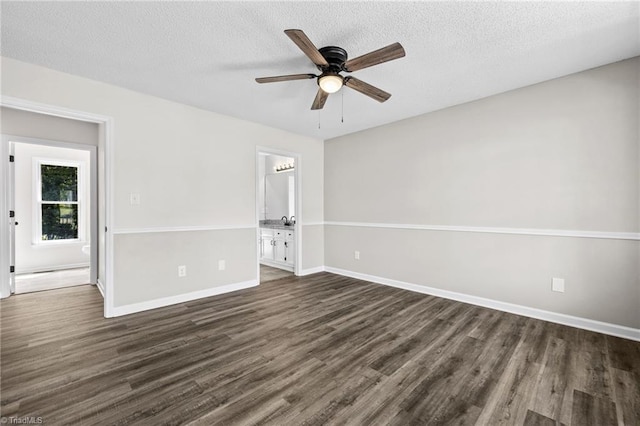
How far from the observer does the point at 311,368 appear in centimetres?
205

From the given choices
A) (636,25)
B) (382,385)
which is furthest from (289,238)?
(636,25)

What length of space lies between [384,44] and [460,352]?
263 cm

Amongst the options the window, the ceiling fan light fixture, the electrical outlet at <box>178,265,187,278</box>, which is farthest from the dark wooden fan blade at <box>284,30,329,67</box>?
the window

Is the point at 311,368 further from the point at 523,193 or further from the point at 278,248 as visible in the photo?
the point at 278,248

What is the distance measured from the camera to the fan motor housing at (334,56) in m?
2.23

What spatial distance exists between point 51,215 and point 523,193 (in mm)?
7656

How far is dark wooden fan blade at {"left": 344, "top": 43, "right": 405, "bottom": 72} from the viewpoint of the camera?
188cm

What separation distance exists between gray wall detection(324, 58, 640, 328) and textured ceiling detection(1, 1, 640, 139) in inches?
13.0

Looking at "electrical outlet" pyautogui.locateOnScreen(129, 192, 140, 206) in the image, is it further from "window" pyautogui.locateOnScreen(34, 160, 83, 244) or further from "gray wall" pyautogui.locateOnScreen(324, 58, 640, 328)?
"window" pyautogui.locateOnScreen(34, 160, 83, 244)

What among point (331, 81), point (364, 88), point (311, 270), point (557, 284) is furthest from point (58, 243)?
point (557, 284)

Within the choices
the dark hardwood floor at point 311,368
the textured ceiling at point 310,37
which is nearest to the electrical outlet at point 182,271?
the dark hardwood floor at point 311,368

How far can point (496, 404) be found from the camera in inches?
66.7

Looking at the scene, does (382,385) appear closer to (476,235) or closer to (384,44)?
(476,235)

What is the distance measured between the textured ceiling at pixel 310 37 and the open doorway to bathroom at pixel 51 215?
301cm
